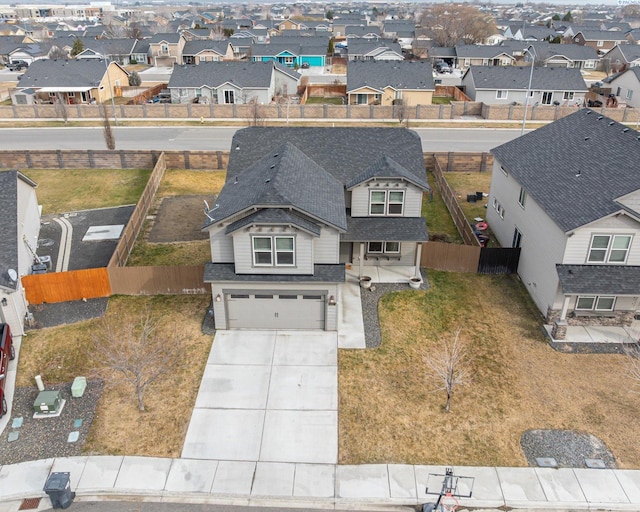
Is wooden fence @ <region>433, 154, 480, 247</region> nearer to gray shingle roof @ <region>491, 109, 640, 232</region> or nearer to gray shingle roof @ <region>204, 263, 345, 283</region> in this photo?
gray shingle roof @ <region>491, 109, 640, 232</region>

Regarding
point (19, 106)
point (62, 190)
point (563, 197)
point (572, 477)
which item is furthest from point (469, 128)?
point (19, 106)

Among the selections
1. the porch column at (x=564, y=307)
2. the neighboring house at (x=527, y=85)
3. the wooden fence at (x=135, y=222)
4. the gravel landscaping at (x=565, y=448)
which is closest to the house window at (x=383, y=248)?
the porch column at (x=564, y=307)

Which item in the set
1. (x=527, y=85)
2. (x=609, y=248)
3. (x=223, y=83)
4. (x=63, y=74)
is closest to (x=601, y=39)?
(x=527, y=85)

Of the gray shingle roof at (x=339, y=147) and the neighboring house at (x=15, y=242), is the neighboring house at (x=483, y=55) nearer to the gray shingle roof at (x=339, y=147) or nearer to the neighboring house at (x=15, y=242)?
the gray shingle roof at (x=339, y=147)

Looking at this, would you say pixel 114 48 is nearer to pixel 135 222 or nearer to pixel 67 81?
pixel 67 81

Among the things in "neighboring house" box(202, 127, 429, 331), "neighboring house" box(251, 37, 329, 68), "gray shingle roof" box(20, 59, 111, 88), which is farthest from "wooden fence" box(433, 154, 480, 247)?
"neighboring house" box(251, 37, 329, 68)

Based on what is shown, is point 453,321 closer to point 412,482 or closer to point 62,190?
point 412,482

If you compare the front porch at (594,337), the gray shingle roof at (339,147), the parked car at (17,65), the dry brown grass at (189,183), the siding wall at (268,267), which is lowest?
the front porch at (594,337)

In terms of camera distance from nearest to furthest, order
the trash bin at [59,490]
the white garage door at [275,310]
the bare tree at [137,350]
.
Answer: the trash bin at [59,490] → the bare tree at [137,350] → the white garage door at [275,310]
